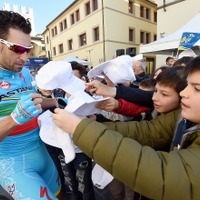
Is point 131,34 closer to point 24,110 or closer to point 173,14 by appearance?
point 173,14

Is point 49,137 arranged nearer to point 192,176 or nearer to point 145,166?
point 145,166

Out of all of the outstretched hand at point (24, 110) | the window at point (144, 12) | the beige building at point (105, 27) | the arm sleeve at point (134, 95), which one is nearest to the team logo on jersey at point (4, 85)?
the outstretched hand at point (24, 110)

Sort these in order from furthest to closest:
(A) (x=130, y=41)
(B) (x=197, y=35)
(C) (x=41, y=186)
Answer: (A) (x=130, y=41)
(B) (x=197, y=35)
(C) (x=41, y=186)

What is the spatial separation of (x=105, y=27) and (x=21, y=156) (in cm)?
1915

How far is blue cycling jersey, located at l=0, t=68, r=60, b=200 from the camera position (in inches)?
55.2

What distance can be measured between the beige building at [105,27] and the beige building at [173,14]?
270 inches

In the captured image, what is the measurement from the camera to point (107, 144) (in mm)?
843

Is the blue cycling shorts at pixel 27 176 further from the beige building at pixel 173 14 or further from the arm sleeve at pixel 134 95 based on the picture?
the beige building at pixel 173 14

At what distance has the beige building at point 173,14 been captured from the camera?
11.0 metres

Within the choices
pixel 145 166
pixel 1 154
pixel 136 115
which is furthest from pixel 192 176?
pixel 1 154

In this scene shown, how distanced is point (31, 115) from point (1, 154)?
0.62m

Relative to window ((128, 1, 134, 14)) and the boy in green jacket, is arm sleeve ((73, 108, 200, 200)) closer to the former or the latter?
the boy in green jacket

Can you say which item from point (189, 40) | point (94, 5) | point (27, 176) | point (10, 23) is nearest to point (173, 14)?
point (189, 40)

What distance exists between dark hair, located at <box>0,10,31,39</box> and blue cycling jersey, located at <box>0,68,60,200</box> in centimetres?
32
